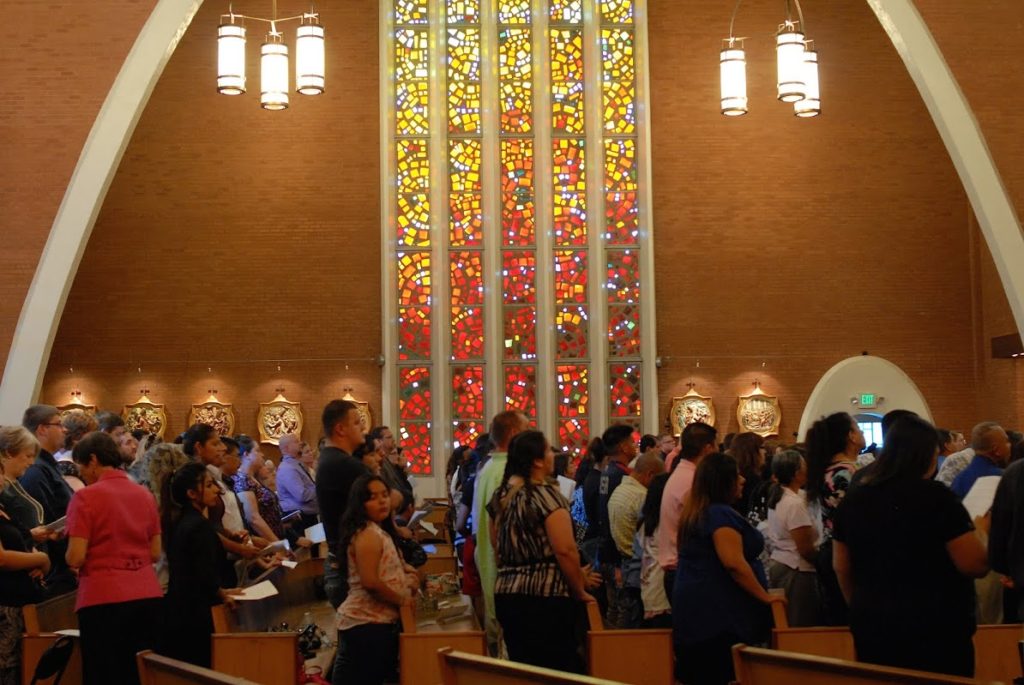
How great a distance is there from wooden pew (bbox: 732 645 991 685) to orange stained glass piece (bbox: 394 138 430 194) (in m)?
14.9

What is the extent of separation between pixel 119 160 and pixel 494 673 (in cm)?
967

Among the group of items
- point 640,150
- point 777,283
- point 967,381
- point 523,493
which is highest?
point 640,150

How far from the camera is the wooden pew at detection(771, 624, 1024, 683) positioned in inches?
234

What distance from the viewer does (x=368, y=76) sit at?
1833 cm

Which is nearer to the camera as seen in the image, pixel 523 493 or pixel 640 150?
pixel 523 493

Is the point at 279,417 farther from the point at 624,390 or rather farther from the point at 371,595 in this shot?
the point at 371,595

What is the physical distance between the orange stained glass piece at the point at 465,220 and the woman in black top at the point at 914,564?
1436cm

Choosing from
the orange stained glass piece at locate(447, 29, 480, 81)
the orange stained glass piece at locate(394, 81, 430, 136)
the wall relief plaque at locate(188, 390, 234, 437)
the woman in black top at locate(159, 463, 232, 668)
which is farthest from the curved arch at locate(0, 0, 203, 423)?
the woman in black top at locate(159, 463, 232, 668)

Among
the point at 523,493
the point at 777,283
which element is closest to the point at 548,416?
the point at 777,283

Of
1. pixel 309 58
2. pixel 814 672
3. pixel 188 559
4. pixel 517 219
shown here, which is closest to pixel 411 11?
pixel 517 219

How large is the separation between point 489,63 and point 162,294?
17.1ft

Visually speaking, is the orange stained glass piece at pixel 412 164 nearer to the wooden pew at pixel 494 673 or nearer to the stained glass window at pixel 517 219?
the stained glass window at pixel 517 219

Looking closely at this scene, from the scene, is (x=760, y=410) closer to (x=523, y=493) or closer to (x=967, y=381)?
(x=967, y=381)

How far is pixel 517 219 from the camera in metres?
18.6
